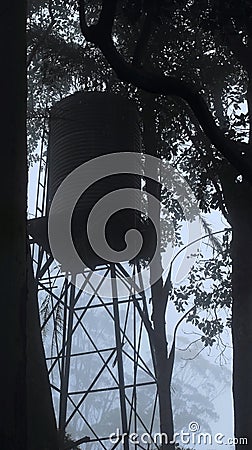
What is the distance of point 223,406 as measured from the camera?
1517 inches

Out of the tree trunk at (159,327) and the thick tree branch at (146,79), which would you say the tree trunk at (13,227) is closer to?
the thick tree branch at (146,79)

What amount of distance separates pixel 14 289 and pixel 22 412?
534 mm

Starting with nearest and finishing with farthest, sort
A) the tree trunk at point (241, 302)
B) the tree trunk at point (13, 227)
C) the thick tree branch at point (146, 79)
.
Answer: the tree trunk at point (13, 227)
the thick tree branch at point (146, 79)
the tree trunk at point (241, 302)

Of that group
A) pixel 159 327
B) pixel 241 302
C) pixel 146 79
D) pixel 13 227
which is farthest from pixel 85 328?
pixel 13 227

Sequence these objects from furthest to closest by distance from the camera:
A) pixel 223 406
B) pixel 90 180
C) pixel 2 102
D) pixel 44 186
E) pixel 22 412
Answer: pixel 223 406
pixel 44 186
pixel 90 180
pixel 2 102
pixel 22 412

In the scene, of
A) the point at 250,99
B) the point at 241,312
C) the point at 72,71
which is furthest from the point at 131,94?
the point at 241,312

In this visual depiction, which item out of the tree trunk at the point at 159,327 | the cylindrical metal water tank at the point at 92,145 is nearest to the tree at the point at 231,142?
the cylindrical metal water tank at the point at 92,145

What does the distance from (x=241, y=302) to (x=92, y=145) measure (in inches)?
118

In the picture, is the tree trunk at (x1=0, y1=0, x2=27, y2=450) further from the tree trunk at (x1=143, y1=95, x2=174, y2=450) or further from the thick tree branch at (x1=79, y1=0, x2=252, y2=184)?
the tree trunk at (x1=143, y1=95, x2=174, y2=450)

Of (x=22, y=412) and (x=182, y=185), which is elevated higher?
(x=182, y=185)

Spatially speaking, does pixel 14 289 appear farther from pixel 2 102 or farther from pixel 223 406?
pixel 223 406

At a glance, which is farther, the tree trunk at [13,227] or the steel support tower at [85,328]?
the steel support tower at [85,328]

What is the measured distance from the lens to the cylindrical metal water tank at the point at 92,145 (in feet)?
24.0

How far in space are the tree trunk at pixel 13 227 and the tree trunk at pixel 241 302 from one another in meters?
2.37
